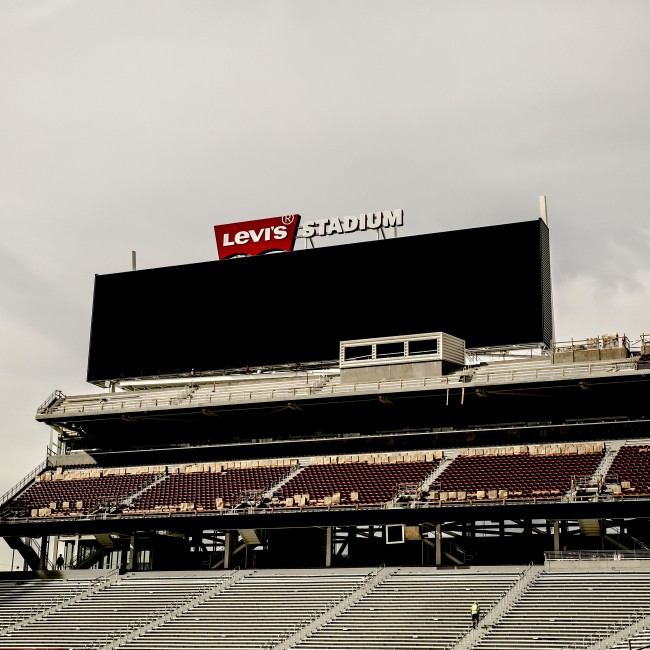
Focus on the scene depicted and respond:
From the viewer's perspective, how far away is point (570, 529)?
49531mm

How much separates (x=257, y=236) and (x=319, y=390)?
34.9 feet

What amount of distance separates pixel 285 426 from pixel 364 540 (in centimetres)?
770

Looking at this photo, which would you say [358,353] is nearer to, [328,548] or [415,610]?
[328,548]

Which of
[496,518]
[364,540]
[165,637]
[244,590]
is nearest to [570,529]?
[496,518]

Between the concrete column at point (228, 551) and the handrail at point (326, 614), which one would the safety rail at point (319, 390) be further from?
the handrail at point (326, 614)

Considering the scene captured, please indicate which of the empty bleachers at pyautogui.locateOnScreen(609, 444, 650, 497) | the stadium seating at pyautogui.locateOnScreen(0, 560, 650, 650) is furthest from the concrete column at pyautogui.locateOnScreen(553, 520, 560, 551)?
the empty bleachers at pyautogui.locateOnScreen(609, 444, 650, 497)

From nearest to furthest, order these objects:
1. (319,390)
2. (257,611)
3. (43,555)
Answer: (257,611), (43,555), (319,390)

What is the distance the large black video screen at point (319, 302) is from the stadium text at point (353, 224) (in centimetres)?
117

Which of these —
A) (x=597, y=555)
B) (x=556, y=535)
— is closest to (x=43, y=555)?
(x=556, y=535)

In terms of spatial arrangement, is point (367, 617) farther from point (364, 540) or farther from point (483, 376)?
point (483, 376)

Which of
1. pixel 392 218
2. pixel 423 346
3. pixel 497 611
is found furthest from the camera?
pixel 392 218

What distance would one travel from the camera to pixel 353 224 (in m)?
59.8

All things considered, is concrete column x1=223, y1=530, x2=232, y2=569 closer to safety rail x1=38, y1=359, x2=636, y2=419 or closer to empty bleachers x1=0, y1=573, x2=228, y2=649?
empty bleachers x1=0, y1=573, x2=228, y2=649

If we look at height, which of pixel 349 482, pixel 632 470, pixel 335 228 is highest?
pixel 335 228
